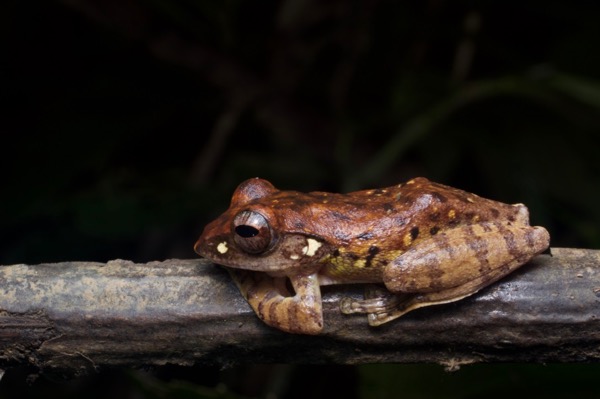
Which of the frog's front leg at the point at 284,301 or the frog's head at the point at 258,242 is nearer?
the frog's front leg at the point at 284,301

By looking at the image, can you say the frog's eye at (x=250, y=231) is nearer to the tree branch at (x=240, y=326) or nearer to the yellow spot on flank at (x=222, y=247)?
the yellow spot on flank at (x=222, y=247)

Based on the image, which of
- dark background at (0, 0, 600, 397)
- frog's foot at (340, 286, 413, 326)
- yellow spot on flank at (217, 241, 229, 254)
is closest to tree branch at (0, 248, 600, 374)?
frog's foot at (340, 286, 413, 326)

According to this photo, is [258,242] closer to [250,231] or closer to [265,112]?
[250,231]

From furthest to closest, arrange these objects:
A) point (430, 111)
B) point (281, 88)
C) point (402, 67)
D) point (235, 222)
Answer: point (281, 88) → point (402, 67) → point (430, 111) → point (235, 222)

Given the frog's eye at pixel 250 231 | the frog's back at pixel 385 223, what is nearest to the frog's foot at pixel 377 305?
the frog's back at pixel 385 223

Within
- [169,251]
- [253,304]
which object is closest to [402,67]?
[169,251]

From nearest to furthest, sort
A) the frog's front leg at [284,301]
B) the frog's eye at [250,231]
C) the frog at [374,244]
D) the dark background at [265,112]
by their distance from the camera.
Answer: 1. the frog's front leg at [284,301]
2. the frog at [374,244]
3. the frog's eye at [250,231]
4. the dark background at [265,112]

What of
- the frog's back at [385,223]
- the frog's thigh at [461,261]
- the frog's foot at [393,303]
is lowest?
the frog's foot at [393,303]

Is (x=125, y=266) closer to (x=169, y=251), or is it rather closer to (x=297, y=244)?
(x=297, y=244)
